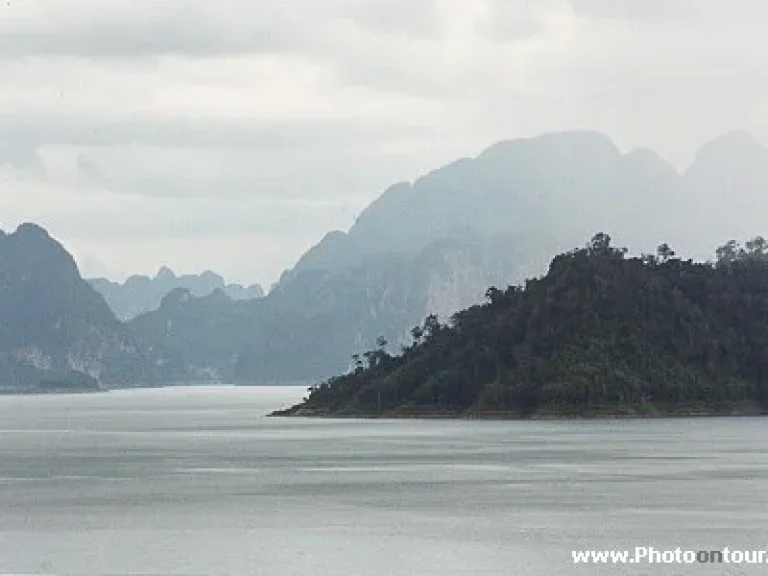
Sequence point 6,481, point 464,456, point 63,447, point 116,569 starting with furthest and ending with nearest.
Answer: point 63,447, point 464,456, point 6,481, point 116,569

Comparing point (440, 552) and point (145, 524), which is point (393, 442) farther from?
point (440, 552)

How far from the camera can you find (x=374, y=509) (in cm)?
9419

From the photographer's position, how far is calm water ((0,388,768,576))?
230 feet

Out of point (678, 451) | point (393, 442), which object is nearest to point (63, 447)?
point (393, 442)

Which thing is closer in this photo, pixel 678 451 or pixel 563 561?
pixel 563 561

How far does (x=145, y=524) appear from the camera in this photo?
86.3m

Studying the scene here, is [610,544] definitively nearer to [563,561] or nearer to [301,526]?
[563,561]

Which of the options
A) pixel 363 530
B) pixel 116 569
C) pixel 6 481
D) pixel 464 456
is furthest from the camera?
pixel 464 456

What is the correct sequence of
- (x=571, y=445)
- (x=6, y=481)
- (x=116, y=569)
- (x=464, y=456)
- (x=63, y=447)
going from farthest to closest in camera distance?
(x=63, y=447)
(x=571, y=445)
(x=464, y=456)
(x=6, y=481)
(x=116, y=569)

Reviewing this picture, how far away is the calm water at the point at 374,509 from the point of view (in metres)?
70.1

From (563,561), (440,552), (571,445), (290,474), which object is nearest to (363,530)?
(440,552)

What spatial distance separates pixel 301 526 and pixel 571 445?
91.4 metres

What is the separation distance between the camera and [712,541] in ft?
243

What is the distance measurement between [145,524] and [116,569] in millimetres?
18710
